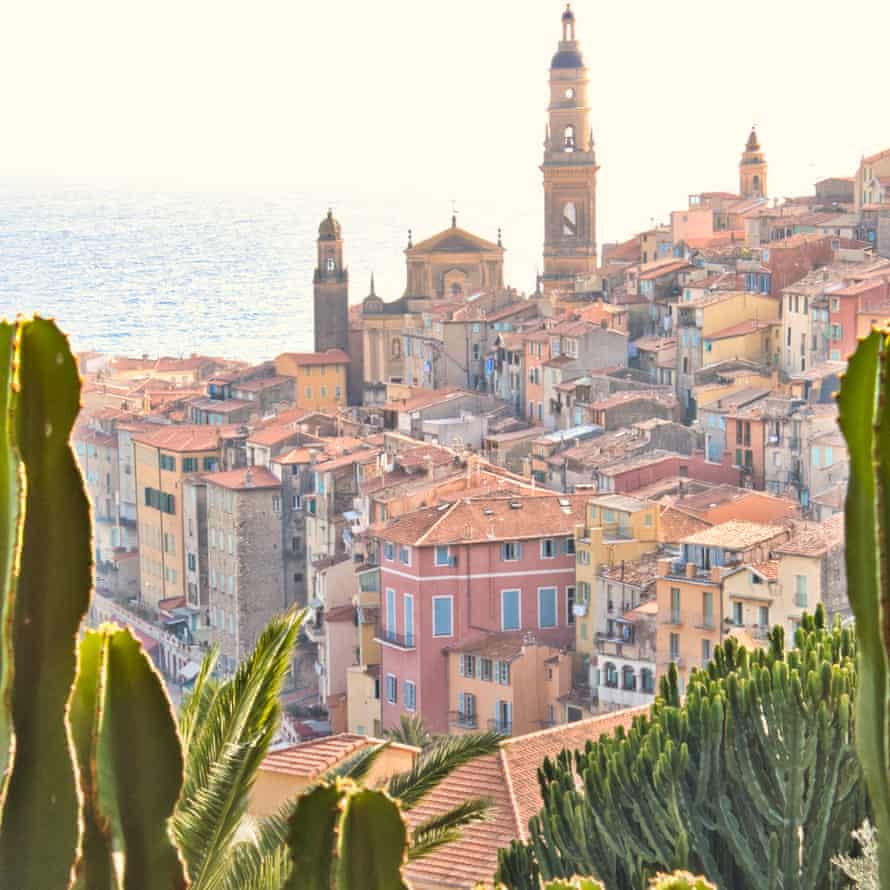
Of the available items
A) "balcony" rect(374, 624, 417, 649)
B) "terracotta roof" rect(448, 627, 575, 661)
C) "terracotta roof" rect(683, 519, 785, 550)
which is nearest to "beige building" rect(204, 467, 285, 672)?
"balcony" rect(374, 624, 417, 649)

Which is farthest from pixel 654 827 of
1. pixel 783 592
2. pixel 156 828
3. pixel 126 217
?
pixel 126 217

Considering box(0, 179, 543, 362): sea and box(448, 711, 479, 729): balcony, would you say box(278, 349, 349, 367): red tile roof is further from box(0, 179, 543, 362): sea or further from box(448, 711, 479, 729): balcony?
box(448, 711, 479, 729): balcony

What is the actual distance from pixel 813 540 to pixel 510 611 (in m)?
6.37

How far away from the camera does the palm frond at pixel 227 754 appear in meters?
5.69

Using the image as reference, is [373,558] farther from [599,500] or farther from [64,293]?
[64,293]

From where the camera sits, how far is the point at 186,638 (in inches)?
1813

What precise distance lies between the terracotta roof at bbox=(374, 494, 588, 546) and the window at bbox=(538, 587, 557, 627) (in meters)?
0.87

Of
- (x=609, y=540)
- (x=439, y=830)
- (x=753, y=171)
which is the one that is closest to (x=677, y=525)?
(x=609, y=540)

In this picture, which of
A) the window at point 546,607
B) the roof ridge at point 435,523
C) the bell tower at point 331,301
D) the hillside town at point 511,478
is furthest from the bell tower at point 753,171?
the window at point 546,607

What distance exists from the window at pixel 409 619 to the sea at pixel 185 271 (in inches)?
1933

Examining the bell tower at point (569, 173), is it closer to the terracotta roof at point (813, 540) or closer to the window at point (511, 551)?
the window at point (511, 551)

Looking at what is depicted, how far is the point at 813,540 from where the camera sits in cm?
2927

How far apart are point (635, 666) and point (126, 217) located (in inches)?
6170

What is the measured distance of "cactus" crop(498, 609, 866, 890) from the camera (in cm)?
1016
